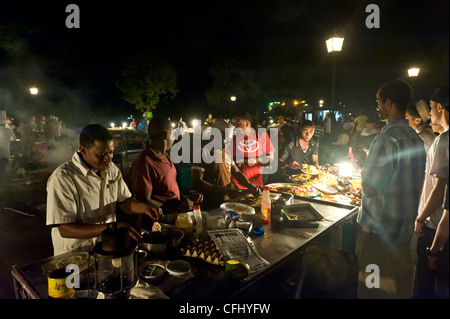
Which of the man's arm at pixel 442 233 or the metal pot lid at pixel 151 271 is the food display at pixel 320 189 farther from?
the metal pot lid at pixel 151 271

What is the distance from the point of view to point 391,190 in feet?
8.94

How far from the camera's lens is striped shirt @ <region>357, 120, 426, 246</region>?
8.78 feet

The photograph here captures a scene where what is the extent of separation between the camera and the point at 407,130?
273cm

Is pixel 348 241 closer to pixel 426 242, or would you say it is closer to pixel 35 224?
pixel 426 242

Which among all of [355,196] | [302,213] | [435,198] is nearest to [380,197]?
[435,198]

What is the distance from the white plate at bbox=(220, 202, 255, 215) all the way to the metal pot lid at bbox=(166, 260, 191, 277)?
134 centimetres

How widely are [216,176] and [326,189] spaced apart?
1982 mm

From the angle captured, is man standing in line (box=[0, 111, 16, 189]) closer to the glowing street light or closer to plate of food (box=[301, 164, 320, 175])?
plate of food (box=[301, 164, 320, 175])

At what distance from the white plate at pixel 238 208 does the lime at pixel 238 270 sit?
1368 millimetres

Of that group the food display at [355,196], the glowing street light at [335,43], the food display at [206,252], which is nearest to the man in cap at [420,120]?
the food display at [355,196]

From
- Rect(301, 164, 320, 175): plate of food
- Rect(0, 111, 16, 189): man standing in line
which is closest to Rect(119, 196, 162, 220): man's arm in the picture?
Rect(301, 164, 320, 175): plate of food

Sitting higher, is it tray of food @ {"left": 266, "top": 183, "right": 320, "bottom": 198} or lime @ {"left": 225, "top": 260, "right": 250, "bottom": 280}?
tray of food @ {"left": 266, "top": 183, "right": 320, "bottom": 198}

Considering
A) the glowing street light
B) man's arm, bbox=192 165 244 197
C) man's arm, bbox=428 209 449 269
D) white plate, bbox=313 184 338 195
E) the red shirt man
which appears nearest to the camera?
man's arm, bbox=428 209 449 269

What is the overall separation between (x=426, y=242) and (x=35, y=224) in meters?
7.36
